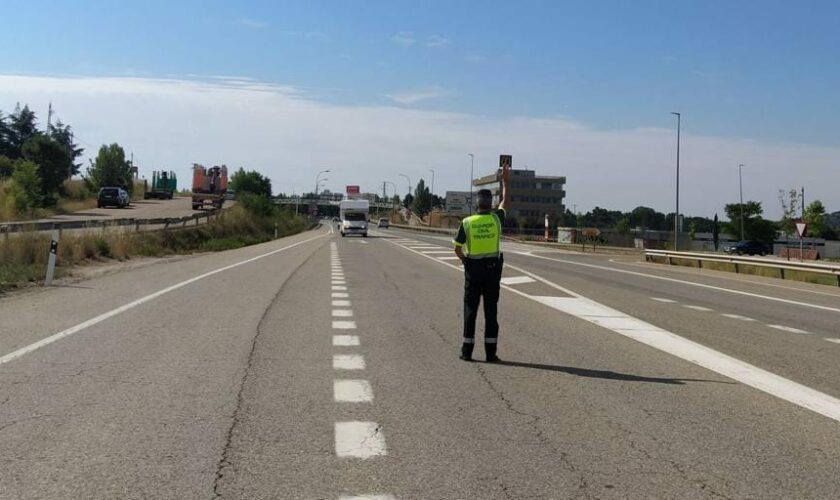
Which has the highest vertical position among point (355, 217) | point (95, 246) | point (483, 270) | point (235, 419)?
point (355, 217)

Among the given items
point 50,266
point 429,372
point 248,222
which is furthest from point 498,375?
point 248,222

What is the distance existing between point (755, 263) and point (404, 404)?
25133 mm

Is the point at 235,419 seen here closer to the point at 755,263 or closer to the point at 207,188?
the point at 755,263

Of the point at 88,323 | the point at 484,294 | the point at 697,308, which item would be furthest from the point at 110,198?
the point at 484,294

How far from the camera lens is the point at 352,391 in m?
7.29

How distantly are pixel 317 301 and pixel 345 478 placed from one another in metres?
10.3

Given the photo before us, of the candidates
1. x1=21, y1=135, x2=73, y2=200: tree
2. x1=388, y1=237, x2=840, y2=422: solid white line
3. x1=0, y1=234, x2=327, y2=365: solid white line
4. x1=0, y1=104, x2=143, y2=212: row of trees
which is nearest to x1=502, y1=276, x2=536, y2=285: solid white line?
x1=388, y1=237, x2=840, y2=422: solid white line

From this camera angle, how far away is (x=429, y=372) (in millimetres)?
8281

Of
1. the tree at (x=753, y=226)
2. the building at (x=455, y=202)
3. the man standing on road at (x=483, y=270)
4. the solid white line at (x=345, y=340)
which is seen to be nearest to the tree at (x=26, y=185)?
the solid white line at (x=345, y=340)

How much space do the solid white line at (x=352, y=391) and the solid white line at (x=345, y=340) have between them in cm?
226

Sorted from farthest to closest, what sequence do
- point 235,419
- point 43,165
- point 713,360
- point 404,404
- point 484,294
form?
point 43,165, point 713,360, point 484,294, point 404,404, point 235,419

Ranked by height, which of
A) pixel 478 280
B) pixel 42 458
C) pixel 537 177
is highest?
pixel 537 177

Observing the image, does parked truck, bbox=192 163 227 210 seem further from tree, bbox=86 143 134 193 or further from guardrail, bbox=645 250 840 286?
guardrail, bbox=645 250 840 286

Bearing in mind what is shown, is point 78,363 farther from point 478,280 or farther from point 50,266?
point 50,266
